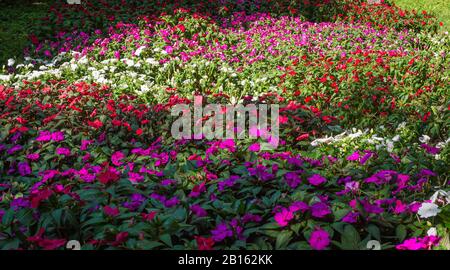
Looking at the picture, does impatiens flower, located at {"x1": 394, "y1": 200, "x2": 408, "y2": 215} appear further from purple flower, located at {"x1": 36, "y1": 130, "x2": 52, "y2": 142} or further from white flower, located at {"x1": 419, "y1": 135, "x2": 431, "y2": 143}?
purple flower, located at {"x1": 36, "y1": 130, "x2": 52, "y2": 142}

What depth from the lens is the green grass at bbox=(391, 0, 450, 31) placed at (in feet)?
35.8

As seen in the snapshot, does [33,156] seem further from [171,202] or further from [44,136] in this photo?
[171,202]

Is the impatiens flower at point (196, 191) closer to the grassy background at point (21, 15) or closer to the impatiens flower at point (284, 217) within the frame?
the impatiens flower at point (284, 217)

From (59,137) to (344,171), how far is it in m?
2.35

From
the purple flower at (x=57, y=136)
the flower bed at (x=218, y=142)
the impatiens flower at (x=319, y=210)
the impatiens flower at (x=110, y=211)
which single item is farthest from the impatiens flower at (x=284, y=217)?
the purple flower at (x=57, y=136)

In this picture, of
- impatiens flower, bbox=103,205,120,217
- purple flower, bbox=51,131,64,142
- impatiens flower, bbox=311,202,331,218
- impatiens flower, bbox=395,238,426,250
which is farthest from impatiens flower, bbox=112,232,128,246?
purple flower, bbox=51,131,64,142

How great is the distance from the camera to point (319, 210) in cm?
253

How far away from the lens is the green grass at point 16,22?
8016 mm

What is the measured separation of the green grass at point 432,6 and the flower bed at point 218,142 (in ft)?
8.13
